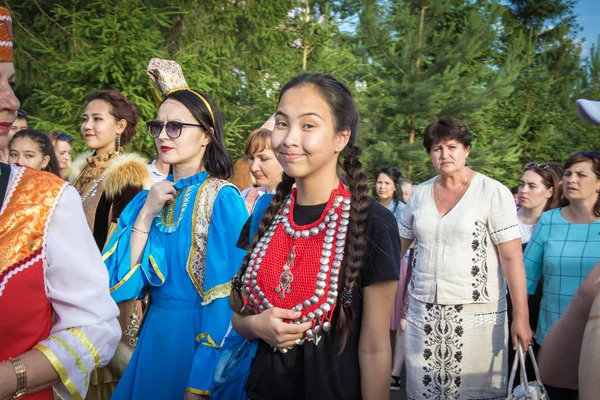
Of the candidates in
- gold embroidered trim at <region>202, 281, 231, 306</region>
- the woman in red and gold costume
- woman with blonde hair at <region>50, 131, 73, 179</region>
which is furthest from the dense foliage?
the woman in red and gold costume

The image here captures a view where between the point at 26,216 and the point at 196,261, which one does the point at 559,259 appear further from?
the point at 26,216

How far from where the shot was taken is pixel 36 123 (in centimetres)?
921

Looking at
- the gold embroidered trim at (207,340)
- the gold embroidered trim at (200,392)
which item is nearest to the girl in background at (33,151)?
the gold embroidered trim at (207,340)

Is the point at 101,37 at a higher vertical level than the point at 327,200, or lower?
higher

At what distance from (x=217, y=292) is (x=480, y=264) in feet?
7.03

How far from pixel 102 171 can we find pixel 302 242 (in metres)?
2.71

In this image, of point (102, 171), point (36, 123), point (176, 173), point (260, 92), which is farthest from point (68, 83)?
point (176, 173)

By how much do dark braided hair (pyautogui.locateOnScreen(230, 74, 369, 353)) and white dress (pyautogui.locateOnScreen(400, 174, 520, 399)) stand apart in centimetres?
204

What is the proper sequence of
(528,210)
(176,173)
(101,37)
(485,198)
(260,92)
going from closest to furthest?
1. (176,173)
2. (485,198)
3. (528,210)
4. (101,37)
5. (260,92)

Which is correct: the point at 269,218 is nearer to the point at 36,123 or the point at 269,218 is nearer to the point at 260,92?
the point at 36,123

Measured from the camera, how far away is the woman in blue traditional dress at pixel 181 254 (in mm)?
2881

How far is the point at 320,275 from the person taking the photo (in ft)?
7.04

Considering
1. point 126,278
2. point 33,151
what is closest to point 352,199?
point 126,278

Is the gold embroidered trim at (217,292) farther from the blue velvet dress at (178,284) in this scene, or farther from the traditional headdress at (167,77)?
the traditional headdress at (167,77)
